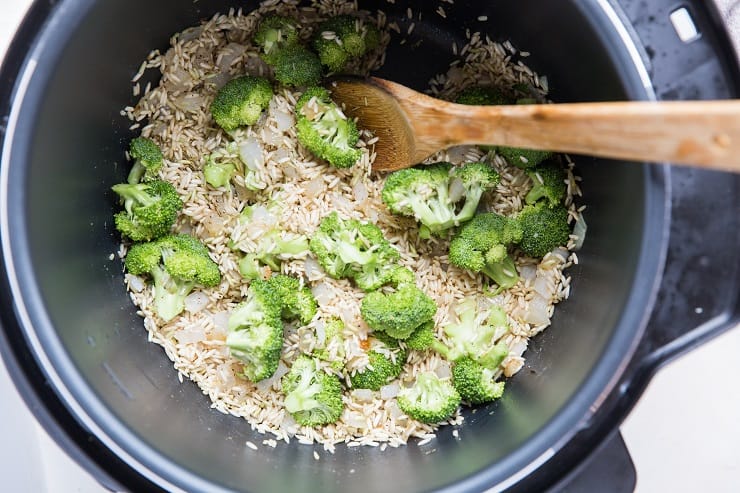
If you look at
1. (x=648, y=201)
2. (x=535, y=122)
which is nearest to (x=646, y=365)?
(x=648, y=201)

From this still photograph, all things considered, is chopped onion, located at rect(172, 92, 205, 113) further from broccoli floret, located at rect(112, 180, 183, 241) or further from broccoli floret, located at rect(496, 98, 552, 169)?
broccoli floret, located at rect(496, 98, 552, 169)

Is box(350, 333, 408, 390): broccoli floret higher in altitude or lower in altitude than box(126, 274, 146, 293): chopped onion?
lower

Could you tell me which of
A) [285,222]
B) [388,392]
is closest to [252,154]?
[285,222]

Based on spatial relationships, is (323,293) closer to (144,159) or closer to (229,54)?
(144,159)

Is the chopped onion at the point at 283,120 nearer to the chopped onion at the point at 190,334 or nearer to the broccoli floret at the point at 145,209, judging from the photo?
the broccoli floret at the point at 145,209

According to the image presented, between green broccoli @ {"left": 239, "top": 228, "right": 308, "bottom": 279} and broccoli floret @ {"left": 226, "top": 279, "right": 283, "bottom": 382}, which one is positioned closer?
broccoli floret @ {"left": 226, "top": 279, "right": 283, "bottom": 382}

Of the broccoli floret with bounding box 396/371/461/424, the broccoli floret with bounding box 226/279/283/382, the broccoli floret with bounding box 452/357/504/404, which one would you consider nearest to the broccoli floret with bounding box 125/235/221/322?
the broccoli floret with bounding box 226/279/283/382
